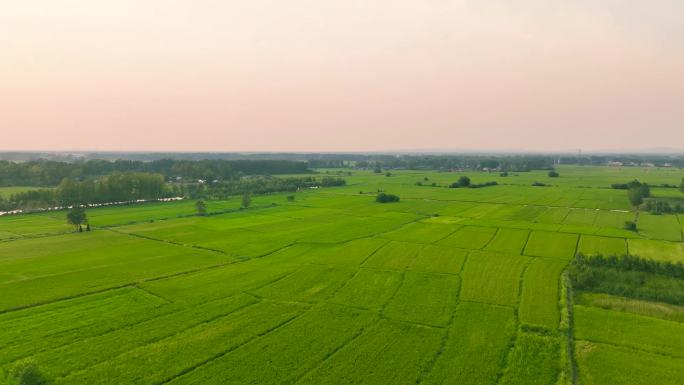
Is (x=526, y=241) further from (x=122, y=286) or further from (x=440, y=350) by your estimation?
(x=122, y=286)

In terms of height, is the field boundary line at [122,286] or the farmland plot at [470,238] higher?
the farmland plot at [470,238]

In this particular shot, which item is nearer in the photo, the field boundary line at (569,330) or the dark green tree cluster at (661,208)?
the field boundary line at (569,330)

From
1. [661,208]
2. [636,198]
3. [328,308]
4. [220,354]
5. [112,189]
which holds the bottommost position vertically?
[220,354]

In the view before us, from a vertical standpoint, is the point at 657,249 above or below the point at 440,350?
Result: above

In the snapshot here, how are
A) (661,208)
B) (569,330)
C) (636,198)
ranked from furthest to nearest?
(636,198)
(661,208)
(569,330)

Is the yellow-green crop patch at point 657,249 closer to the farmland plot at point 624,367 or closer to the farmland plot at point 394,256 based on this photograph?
the farmland plot at point 394,256

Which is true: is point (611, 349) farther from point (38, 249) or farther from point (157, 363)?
point (38, 249)

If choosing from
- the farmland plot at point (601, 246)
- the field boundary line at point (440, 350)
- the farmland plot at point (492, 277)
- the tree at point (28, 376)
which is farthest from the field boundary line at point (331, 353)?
the farmland plot at point (601, 246)

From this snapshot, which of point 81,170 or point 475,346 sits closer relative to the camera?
point 475,346

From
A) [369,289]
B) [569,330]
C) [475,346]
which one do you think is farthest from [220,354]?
[569,330]
